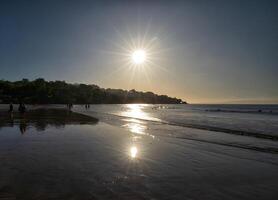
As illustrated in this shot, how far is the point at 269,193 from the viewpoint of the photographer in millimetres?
8117

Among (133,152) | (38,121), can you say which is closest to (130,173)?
(133,152)

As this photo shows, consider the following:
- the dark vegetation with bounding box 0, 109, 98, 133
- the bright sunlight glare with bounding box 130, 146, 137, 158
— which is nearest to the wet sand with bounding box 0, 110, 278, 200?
the bright sunlight glare with bounding box 130, 146, 137, 158

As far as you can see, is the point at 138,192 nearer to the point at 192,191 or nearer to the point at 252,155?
the point at 192,191

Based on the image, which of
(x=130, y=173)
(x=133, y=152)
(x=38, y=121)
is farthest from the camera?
(x=38, y=121)

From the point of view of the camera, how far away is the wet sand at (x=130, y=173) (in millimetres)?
7672

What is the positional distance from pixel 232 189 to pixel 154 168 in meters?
3.43

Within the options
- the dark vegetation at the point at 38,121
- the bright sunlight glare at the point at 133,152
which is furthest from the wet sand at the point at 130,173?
the dark vegetation at the point at 38,121

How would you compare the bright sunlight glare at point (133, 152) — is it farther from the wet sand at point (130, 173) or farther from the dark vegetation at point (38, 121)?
the dark vegetation at point (38, 121)

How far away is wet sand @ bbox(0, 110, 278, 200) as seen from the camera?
25.2ft

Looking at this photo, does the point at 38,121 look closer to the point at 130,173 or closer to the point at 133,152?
the point at 133,152

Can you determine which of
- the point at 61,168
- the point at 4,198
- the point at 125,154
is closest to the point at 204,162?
the point at 125,154

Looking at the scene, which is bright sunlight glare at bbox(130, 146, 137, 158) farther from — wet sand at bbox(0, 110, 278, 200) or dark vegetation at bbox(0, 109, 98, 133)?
dark vegetation at bbox(0, 109, 98, 133)

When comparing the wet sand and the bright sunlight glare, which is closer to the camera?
the wet sand

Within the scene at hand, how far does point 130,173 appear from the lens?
9.96 metres
